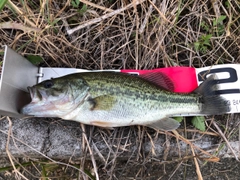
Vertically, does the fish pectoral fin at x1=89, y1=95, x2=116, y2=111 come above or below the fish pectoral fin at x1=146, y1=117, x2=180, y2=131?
above

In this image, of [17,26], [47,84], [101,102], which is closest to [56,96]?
[47,84]

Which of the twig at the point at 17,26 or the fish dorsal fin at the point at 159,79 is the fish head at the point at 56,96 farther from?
the fish dorsal fin at the point at 159,79

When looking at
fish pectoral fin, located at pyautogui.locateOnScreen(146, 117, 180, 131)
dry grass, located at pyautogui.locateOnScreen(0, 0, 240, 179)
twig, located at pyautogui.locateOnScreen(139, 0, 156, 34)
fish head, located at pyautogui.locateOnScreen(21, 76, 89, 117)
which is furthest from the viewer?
twig, located at pyautogui.locateOnScreen(139, 0, 156, 34)

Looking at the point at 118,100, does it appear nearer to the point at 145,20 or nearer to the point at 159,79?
the point at 159,79

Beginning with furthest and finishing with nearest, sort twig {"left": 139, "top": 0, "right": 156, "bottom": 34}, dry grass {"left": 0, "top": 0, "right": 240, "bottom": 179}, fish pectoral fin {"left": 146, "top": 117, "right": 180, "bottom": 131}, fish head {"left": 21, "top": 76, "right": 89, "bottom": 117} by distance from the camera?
twig {"left": 139, "top": 0, "right": 156, "bottom": 34}
dry grass {"left": 0, "top": 0, "right": 240, "bottom": 179}
fish pectoral fin {"left": 146, "top": 117, "right": 180, "bottom": 131}
fish head {"left": 21, "top": 76, "right": 89, "bottom": 117}

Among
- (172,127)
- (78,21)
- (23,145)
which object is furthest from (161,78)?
(23,145)

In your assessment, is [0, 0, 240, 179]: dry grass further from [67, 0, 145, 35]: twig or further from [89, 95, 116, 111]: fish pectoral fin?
[89, 95, 116, 111]: fish pectoral fin

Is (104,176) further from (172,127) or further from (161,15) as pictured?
(161,15)

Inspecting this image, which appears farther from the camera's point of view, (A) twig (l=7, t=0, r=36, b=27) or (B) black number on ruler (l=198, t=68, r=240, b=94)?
(B) black number on ruler (l=198, t=68, r=240, b=94)

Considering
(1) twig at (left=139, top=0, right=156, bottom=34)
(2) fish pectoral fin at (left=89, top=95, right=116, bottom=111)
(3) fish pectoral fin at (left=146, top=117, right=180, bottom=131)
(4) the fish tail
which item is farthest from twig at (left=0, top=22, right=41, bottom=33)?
(4) the fish tail
